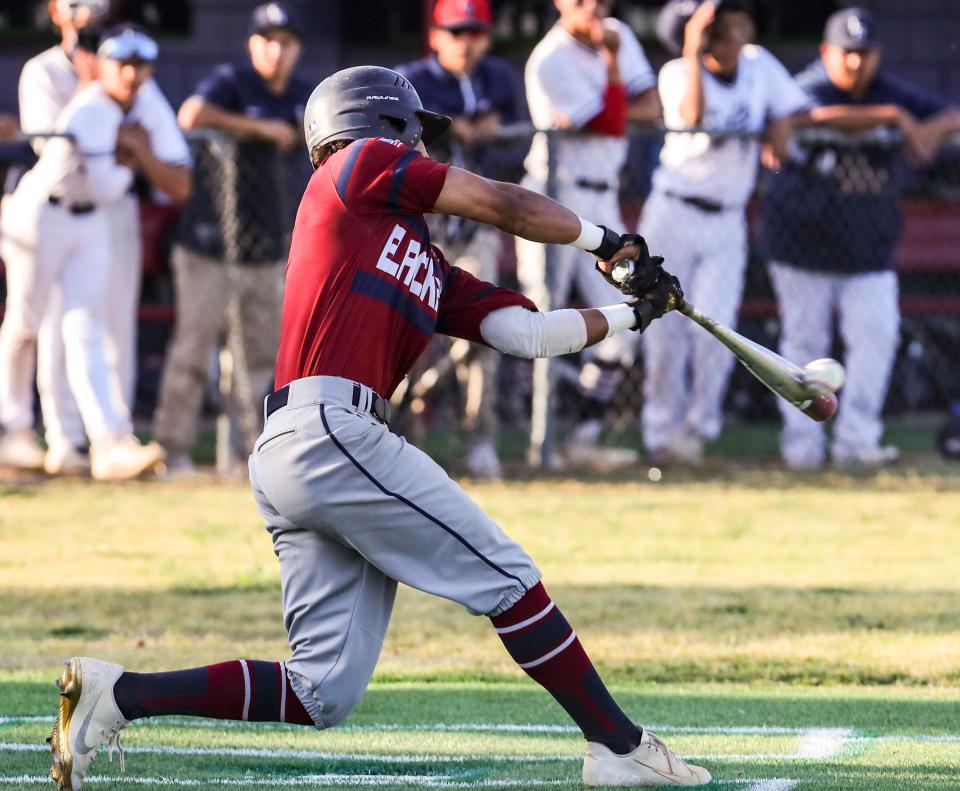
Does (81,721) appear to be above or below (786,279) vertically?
above

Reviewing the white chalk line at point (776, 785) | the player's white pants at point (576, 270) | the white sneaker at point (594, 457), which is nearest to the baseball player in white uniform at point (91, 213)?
the player's white pants at point (576, 270)

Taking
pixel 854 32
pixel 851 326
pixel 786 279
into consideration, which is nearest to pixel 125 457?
pixel 786 279

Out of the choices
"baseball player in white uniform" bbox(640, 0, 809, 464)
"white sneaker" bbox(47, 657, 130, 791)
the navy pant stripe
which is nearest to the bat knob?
the navy pant stripe

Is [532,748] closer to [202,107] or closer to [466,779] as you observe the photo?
[466,779]

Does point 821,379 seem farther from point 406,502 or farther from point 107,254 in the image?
point 107,254

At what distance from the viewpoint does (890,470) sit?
36.8 feet

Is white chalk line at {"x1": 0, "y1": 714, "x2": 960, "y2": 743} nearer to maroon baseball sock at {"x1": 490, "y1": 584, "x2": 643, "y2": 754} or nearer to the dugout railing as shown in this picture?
maroon baseball sock at {"x1": 490, "y1": 584, "x2": 643, "y2": 754}

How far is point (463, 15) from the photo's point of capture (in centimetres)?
1026

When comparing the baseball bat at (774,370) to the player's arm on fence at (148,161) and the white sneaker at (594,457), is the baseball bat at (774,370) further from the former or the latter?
the white sneaker at (594,457)

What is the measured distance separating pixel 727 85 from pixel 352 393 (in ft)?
22.0

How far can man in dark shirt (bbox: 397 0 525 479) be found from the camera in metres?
10.3

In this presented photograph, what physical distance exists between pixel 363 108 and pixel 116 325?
233 inches

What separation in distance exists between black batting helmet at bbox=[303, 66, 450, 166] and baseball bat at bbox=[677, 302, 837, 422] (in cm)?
96

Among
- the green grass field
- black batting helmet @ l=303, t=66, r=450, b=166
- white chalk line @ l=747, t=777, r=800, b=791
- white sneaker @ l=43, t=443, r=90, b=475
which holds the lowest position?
white sneaker @ l=43, t=443, r=90, b=475
